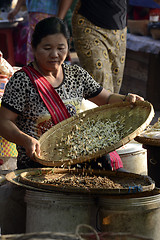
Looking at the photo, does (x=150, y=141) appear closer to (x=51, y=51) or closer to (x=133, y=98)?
(x=133, y=98)

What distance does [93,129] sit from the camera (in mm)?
2855

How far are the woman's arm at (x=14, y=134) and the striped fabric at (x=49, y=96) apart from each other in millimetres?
206

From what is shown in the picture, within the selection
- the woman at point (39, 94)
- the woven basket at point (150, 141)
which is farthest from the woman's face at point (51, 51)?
the woven basket at point (150, 141)

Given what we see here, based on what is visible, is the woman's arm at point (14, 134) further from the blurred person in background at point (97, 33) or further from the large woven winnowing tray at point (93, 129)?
the blurred person in background at point (97, 33)

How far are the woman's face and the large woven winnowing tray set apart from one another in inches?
13.8

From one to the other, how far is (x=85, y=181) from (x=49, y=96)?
24.9 inches

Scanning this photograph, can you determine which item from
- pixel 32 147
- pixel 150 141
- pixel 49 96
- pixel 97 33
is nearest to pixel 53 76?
pixel 49 96

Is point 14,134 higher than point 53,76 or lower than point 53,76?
lower

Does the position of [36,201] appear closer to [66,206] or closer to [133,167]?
[66,206]

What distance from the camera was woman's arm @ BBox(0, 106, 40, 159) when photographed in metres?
2.58

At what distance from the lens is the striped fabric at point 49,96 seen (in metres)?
2.90

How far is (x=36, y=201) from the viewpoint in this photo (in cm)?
239

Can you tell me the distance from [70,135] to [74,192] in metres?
0.53

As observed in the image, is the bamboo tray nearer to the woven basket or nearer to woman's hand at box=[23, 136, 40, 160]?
woman's hand at box=[23, 136, 40, 160]
